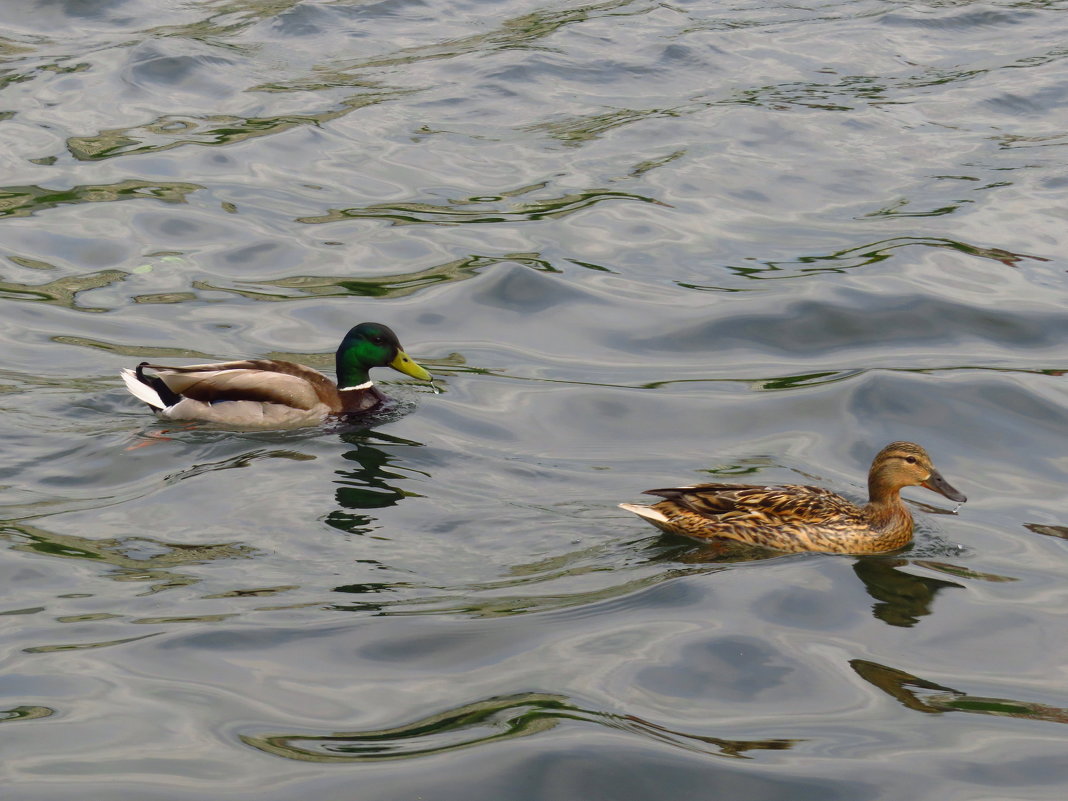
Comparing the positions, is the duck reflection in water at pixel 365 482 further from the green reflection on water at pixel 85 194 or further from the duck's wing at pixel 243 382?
the green reflection on water at pixel 85 194

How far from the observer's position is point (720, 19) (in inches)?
806

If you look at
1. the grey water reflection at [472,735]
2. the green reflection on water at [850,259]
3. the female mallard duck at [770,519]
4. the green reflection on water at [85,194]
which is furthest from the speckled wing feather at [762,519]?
the green reflection on water at [85,194]

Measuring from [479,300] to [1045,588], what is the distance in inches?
232

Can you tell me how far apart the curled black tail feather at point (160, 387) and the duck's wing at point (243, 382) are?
0.6 inches

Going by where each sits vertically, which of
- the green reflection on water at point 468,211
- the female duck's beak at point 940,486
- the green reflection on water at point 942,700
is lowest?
the green reflection on water at point 942,700

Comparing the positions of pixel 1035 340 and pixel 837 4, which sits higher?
pixel 837 4

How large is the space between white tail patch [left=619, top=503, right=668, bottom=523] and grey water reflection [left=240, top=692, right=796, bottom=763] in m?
1.95

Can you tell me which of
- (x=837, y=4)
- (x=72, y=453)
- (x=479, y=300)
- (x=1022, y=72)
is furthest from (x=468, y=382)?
(x=837, y=4)

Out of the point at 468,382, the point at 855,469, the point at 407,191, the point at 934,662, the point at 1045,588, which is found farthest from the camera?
the point at 407,191

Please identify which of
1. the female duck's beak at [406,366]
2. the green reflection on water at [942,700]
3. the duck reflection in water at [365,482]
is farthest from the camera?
the female duck's beak at [406,366]

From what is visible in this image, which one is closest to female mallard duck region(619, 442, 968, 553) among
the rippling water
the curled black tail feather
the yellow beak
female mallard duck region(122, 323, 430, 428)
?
the rippling water

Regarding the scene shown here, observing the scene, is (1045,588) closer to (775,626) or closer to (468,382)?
(775,626)

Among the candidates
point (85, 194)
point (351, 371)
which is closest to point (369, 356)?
point (351, 371)

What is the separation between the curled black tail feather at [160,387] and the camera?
10.4 meters
